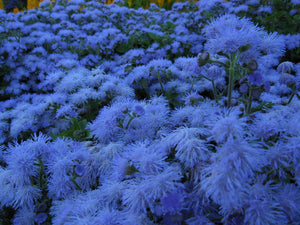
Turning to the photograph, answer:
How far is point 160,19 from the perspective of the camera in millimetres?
4145

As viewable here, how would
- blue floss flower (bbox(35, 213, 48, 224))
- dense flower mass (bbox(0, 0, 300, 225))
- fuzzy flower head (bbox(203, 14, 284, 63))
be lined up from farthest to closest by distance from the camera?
blue floss flower (bbox(35, 213, 48, 224)) < fuzzy flower head (bbox(203, 14, 284, 63)) < dense flower mass (bbox(0, 0, 300, 225))

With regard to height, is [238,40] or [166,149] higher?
[238,40]

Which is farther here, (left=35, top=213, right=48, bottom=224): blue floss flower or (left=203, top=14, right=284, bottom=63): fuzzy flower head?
(left=35, top=213, right=48, bottom=224): blue floss flower

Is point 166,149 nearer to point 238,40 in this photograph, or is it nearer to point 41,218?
point 238,40

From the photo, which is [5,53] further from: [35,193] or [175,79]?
[35,193]

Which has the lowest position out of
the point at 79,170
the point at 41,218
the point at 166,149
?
the point at 41,218

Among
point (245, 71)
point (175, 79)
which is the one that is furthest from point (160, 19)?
point (245, 71)

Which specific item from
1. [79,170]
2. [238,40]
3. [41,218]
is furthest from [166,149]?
[41,218]

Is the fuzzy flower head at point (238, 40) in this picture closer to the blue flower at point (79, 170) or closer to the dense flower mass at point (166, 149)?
the dense flower mass at point (166, 149)

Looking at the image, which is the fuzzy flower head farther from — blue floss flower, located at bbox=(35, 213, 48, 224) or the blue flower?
blue floss flower, located at bbox=(35, 213, 48, 224)

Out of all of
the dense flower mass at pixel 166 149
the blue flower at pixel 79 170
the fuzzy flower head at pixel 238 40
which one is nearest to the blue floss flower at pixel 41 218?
the dense flower mass at pixel 166 149

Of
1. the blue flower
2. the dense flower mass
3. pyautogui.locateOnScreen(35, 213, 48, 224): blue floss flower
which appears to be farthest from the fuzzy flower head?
pyautogui.locateOnScreen(35, 213, 48, 224): blue floss flower

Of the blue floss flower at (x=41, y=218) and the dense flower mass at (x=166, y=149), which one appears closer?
the dense flower mass at (x=166, y=149)

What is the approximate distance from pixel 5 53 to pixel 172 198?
294 centimetres
